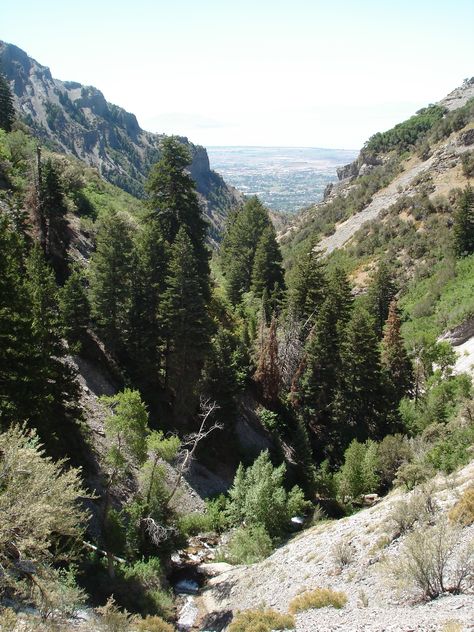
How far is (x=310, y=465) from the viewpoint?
3384 centimetres

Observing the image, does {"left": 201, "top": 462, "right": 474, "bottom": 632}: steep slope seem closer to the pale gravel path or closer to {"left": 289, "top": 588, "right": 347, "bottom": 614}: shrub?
{"left": 289, "top": 588, "right": 347, "bottom": 614}: shrub

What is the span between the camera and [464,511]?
15.0m

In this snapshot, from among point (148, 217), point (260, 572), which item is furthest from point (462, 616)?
point (148, 217)

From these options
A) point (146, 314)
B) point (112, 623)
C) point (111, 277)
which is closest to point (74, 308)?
point (111, 277)

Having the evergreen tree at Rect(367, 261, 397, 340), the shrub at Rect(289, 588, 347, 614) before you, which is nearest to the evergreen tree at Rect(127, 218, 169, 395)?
the shrub at Rect(289, 588, 347, 614)

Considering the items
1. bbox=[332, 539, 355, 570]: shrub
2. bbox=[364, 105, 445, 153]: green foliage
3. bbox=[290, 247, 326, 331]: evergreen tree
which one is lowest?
bbox=[332, 539, 355, 570]: shrub

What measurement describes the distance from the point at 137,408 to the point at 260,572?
8.48 metres

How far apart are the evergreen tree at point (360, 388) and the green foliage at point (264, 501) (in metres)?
12.2

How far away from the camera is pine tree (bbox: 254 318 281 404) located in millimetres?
37625

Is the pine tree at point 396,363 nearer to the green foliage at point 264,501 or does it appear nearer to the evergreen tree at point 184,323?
the evergreen tree at point 184,323

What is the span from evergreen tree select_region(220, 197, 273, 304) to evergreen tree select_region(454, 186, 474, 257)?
2296 centimetres

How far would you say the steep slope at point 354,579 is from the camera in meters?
12.2

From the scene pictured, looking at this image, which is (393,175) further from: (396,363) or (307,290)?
(396,363)

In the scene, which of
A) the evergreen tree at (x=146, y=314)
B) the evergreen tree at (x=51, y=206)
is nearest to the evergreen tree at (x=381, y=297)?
the evergreen tree at (x=146, y=314)
